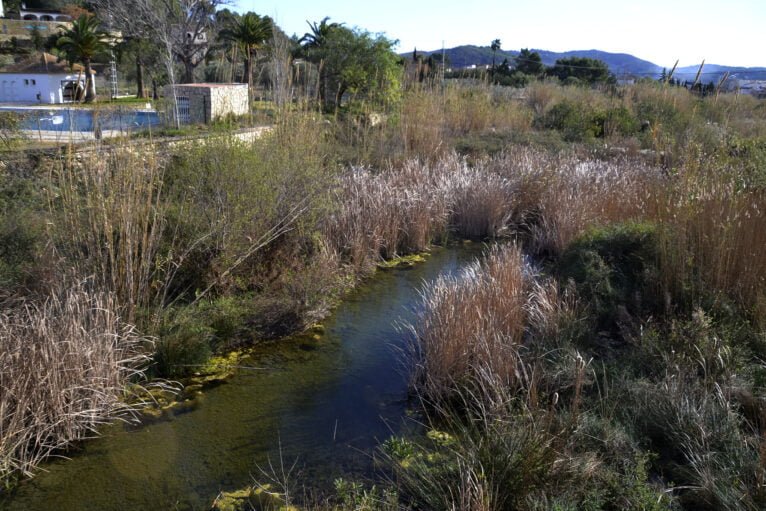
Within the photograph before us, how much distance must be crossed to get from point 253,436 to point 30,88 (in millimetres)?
29290

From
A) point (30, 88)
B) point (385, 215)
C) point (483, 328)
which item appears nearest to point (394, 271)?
point (385, 215)

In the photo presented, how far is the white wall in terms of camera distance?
88.5 ft

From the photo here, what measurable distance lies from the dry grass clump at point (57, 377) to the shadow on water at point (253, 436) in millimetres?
169

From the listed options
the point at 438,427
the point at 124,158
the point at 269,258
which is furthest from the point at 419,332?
the point at 124,158

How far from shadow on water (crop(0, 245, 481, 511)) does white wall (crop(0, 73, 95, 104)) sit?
27168 mm

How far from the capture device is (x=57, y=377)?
356 centimetres

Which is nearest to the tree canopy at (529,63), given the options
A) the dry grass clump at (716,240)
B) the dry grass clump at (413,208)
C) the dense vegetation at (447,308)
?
the dry grass clump at (413,208)

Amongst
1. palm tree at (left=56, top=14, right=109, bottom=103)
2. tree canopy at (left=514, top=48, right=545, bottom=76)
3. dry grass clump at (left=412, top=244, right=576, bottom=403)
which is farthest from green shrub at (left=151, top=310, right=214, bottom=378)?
tree canopy at (left=514, top=48, right=545, bottom=76)

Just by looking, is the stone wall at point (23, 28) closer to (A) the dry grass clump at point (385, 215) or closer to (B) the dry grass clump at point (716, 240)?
(A) the dry grass clump at point (385, 215)

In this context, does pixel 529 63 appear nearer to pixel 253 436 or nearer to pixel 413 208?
pixel 413 208

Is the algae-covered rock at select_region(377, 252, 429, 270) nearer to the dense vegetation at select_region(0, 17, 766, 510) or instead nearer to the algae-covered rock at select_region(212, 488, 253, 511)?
the dense vegetation at select_region(0, 17, 766, 510)

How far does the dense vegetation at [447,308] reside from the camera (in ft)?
10.5

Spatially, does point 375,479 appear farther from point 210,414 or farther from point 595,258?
point 595,258

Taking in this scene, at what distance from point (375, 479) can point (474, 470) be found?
0.85m
